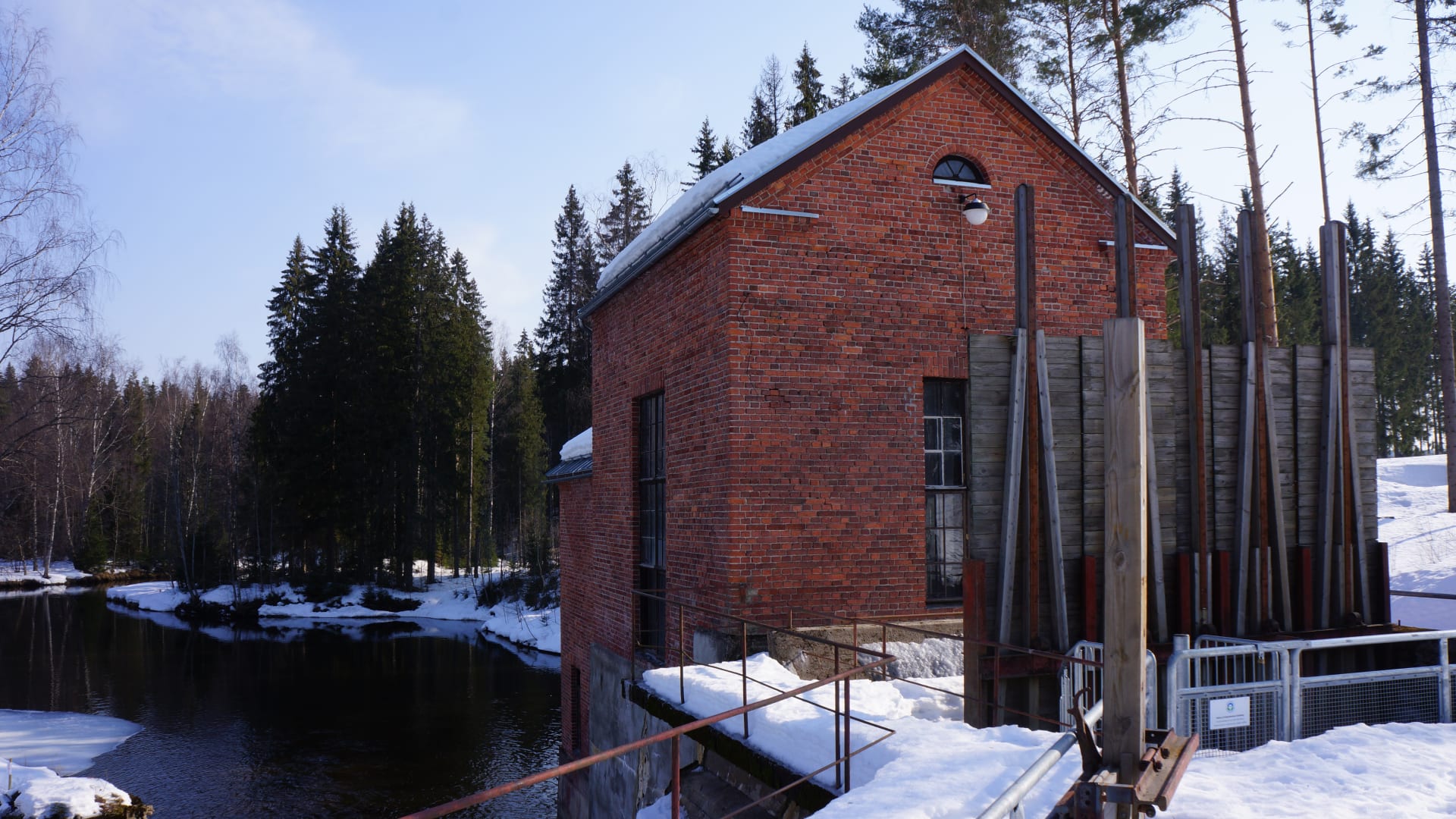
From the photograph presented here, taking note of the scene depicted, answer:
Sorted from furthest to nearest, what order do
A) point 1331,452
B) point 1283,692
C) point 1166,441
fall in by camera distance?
point 1331,452
point 1166,441
point 1283,692

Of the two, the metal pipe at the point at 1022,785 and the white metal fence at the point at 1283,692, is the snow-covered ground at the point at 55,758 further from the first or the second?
the metal pipe at the point at 1022,785

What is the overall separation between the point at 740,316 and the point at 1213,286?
42.4 metres

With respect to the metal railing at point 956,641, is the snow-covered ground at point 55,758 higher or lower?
lower

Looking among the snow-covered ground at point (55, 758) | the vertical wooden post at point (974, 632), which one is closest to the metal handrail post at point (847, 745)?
the vertical wooden post at point (974, 632)

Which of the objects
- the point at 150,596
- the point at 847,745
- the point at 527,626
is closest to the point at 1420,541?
the point at 847,745

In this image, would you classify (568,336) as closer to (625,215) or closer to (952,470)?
(625,215)

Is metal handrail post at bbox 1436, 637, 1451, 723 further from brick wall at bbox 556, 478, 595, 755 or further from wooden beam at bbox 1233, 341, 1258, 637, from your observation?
brick wall at bbox 556, 478, 595, 755

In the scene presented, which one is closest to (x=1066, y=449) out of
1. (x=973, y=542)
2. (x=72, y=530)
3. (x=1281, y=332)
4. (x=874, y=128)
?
(x=973, y=542)

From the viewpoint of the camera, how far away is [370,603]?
39.5 meters

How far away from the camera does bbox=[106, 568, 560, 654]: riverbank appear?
37.7 metres

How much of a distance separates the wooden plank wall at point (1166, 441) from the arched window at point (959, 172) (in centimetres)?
300

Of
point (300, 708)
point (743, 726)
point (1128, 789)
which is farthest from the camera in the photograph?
point (300, 708)

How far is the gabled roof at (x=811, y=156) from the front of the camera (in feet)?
31.5

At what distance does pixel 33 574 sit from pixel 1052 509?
63.4 metres
